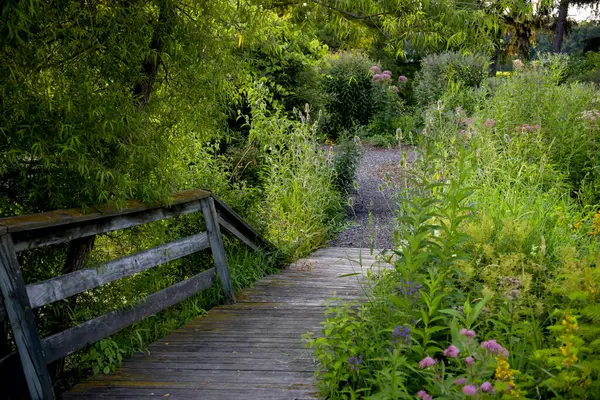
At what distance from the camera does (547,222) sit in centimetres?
476

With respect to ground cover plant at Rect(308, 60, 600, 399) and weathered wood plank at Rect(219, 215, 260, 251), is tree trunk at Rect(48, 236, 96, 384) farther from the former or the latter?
weathered wood plank at Rect(219, 215, 260, 251)

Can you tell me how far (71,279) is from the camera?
3408 millimetres

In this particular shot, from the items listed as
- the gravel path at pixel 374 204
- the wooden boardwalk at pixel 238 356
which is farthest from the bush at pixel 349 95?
the wooden boardwalk at pixel 238 356

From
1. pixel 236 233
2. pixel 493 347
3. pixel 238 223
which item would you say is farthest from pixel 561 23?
pixel 493 347

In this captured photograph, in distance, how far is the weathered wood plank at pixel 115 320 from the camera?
128 inches

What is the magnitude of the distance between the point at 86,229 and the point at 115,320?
657 mm

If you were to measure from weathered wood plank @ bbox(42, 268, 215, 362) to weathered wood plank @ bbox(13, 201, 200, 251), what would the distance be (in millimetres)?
529

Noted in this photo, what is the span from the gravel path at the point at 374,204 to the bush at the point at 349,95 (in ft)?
8.71

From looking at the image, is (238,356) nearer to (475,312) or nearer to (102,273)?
(102,273)

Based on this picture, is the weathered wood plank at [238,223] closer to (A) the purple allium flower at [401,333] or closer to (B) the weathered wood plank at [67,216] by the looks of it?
(B) the weathered wood plank at [67,216]

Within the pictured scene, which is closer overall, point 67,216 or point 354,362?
point 354,362

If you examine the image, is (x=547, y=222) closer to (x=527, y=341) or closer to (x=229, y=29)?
(x=527, y=341)

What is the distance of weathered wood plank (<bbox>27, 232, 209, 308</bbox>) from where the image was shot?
3181mm

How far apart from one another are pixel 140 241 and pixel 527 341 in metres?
2.81
